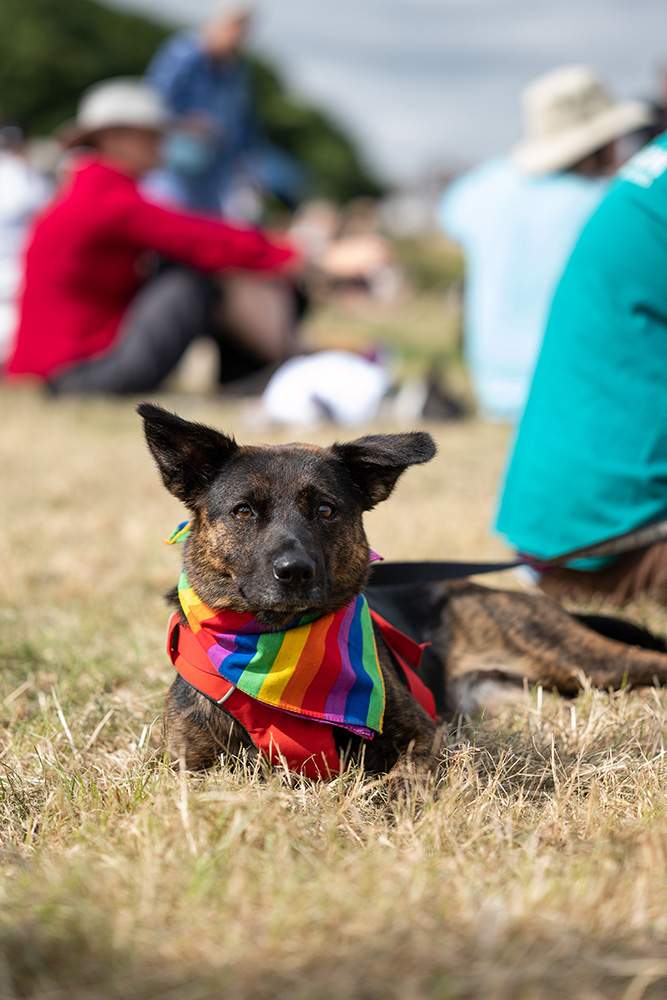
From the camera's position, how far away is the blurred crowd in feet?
11.6

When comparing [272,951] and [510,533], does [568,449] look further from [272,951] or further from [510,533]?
[272,951]

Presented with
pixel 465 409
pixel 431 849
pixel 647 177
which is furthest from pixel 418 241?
pixel 431 849

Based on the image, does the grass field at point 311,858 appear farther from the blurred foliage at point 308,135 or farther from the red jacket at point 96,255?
the blurred foliage at point 308,135

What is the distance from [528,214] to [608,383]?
416 centimetres

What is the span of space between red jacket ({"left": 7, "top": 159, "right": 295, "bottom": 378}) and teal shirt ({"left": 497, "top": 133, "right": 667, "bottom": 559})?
16.8 feet

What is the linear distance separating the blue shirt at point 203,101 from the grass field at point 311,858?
8675mm

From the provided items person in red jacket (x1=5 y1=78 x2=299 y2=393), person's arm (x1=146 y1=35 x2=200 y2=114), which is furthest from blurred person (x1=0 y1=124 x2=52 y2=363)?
person's arm (x1=146 y1=35 x2=200 y2=114)

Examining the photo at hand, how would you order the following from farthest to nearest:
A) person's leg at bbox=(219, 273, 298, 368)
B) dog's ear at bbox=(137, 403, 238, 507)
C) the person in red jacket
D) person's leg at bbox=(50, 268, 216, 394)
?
person's leg at bbox=(219, 273, 298, 368), person's leg at bbox=(50, 268, 216, 394), the person in red jacket, dog's ear at bbox=(137, 403, 238, 507)

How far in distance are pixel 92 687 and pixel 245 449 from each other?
1089mm

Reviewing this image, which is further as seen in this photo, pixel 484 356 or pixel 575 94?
pixel 484 356

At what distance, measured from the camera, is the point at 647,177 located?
3.43 metres

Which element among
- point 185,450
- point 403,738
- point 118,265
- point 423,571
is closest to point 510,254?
point 118,265

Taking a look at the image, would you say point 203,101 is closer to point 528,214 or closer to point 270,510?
point 528,214

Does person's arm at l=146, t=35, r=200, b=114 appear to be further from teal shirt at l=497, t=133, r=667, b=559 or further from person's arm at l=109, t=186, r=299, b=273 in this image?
teal shirt at l=497, t=133, r=667, b=559
